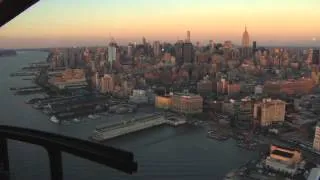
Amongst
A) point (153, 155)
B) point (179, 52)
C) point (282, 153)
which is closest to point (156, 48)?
point (179, 52)

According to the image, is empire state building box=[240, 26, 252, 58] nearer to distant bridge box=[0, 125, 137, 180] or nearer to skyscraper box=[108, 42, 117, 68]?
skyscraper box=[108, 42, 117, 68]

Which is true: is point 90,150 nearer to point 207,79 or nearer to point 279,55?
point 207,79

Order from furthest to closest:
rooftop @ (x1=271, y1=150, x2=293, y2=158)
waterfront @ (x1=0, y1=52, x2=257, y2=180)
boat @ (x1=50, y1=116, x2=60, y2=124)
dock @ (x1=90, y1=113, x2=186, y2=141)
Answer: boat @ (x1=50, y1=116, x2=60, y2=124), dock @ (x1=90, y1=113, x2=186, y2=141), rooftop @ (x1=271, y1=150, x2=293, y2=158), waterfront @ (x1=0, y1=52, x2=257, y2=180)

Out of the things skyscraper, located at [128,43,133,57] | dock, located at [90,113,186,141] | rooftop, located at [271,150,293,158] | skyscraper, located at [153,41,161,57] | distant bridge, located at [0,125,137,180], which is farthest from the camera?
skyscraper, located at [153,41,161,57]

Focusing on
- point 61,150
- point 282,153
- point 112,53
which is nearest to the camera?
point 61,150

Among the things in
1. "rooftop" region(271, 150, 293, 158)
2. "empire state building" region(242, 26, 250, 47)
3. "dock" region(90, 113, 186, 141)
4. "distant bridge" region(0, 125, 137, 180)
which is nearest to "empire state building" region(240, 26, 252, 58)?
"empire state building" region(242, 26, 250, 47)

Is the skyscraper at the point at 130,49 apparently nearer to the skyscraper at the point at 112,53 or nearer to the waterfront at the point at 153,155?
the skyscraper at the point at 112,53

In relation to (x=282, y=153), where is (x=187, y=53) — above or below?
above

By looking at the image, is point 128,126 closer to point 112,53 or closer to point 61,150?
point 61,150
